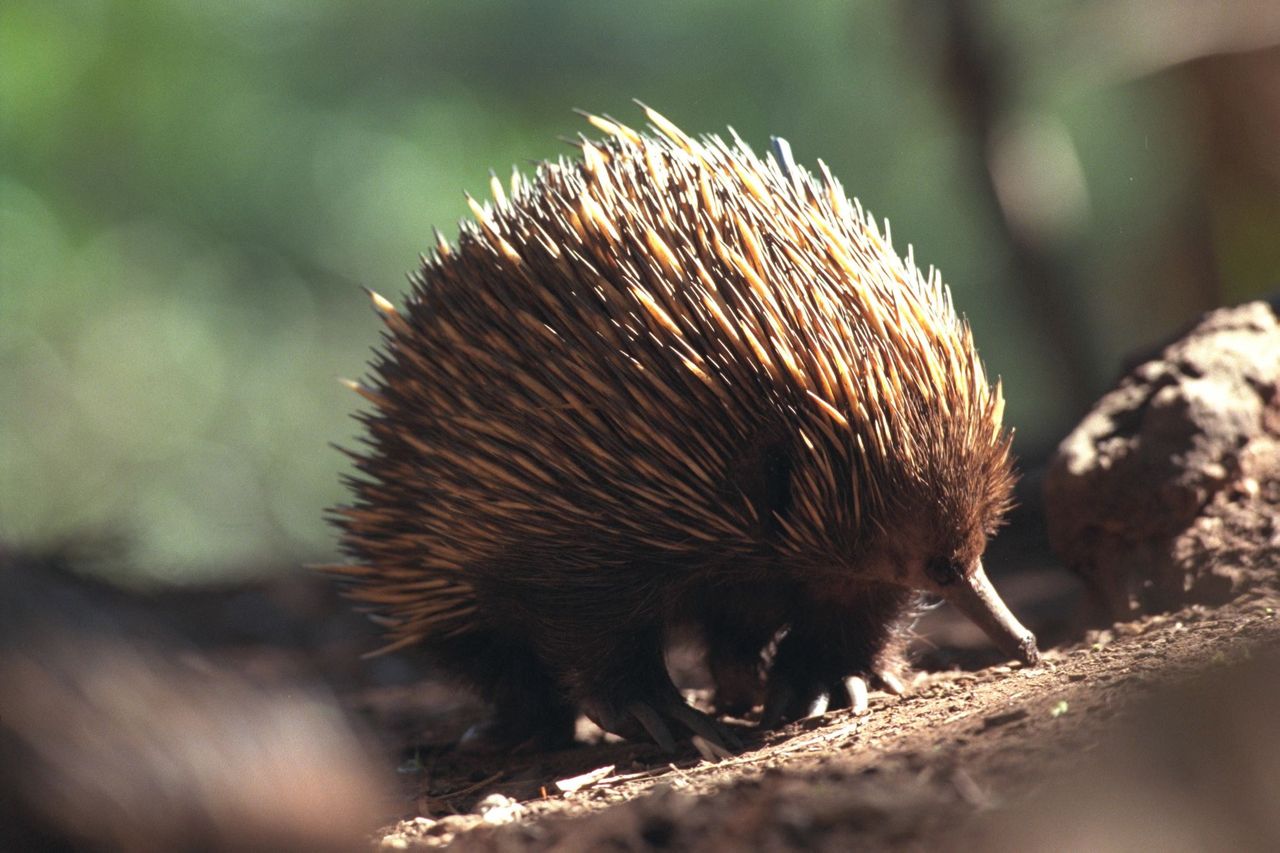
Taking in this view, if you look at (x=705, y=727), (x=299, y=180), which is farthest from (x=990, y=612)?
(x=299, y=180)

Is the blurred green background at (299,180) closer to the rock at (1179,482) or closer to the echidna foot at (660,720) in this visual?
A: the rock at (1179,482)

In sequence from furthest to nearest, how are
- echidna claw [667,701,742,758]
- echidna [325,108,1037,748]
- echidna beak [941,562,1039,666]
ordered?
echidna claw [667,701,742,758] < echidna beak [941,562,1039,666] < echidna [325,108,1037,748]

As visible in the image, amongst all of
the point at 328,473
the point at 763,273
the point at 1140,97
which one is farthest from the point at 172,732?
the point at 328,473

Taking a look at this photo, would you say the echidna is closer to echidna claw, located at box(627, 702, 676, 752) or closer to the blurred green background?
echidna claw, located at box(627, 702, 676, 752)

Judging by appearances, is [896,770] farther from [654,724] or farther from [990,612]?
[654,724]

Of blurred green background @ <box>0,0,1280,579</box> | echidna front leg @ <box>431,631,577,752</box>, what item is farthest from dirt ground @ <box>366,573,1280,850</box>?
blurred green background @ <box>0,0,1280,579</box>
